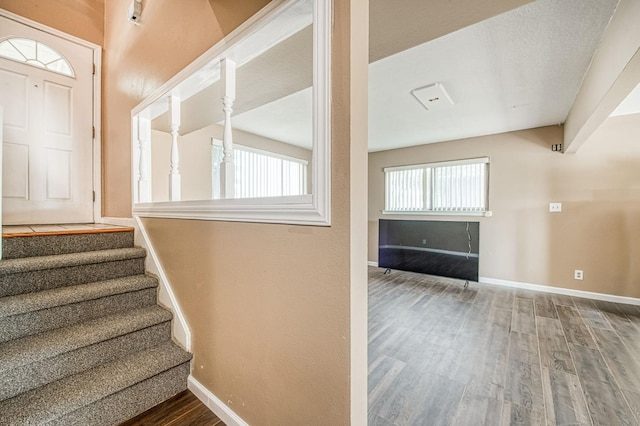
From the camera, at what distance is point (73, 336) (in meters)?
1.46

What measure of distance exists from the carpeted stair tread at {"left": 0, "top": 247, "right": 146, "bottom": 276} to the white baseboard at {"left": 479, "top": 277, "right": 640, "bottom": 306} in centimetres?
491

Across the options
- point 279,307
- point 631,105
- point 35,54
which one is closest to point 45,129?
point 35,54

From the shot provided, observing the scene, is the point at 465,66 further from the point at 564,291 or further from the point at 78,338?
the point at 564,291

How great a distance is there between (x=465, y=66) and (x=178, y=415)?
3.22 m

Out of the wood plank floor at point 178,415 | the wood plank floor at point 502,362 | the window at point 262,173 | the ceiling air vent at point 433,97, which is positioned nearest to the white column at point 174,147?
the wood plank floor at point 178,415

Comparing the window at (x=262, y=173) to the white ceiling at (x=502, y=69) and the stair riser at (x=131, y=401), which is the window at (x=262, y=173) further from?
the stair riser at (x=131, y=401)

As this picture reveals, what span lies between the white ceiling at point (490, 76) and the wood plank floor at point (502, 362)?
240 cm

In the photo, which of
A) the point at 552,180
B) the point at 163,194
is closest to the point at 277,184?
the point at 163,194

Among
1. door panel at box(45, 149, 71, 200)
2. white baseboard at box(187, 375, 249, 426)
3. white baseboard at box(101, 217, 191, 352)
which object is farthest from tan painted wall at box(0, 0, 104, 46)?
white baseboard at box(187, 375, 249, 426)

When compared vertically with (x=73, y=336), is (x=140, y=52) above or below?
above

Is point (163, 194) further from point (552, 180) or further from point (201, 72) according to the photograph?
point (552, 180)

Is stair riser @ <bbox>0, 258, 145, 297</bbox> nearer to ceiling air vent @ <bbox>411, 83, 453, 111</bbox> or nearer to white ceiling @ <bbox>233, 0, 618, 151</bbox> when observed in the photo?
white ceiling @ <bbox>233, 0, 618, 151</bbox>

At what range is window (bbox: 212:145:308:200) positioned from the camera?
4.21m

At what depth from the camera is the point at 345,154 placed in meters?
0.92
